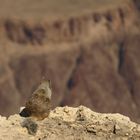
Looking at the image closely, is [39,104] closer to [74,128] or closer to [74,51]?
[74,128]

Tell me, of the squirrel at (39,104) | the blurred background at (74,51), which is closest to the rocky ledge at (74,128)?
the squirrel at (39,104)

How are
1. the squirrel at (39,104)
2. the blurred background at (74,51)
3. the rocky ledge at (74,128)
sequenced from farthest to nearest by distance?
the blurred background at (74,51), the squirrel at (39,104), the rocky ledge at (74,128)

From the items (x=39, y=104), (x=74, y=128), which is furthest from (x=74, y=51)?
(x=39, y=104)

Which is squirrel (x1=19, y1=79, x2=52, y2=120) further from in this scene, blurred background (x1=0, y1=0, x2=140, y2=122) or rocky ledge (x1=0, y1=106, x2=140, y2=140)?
blurred background (x1=0, y1=0, x2=140, y2=122)

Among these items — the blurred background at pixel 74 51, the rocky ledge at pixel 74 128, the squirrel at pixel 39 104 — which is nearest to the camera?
the rocky ledge at pixel 74 128

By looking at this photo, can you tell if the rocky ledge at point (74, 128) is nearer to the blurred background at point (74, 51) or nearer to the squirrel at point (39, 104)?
the squirrel at point (39, 104)

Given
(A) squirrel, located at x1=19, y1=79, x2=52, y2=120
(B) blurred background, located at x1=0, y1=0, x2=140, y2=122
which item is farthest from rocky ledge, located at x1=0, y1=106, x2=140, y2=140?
(B) blurred background, located at x1=0, y1=0, x2=140, y2=122

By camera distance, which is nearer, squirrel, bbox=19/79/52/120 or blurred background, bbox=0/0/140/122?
squirrel, bbox=19/79/52/120
